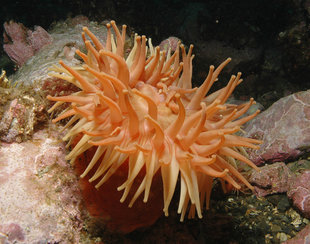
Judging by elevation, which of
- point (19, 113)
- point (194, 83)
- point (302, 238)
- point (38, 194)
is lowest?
point (302, 238)

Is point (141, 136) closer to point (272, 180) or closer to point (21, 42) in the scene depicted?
point (272, 180)

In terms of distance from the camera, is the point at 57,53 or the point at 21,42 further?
the point at 21,42

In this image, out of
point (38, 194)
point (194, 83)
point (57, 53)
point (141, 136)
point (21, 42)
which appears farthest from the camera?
point (194, 83)

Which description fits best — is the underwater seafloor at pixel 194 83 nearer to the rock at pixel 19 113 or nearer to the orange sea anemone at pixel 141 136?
the rock at pixel 19 113

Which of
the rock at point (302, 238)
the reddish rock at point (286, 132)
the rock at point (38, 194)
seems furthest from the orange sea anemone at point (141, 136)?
the reddish rock at point (286, 132)

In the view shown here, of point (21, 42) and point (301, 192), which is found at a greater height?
point (21, 42)

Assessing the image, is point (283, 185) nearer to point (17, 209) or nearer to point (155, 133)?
point (155, 133)

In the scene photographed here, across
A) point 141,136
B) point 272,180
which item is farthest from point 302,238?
point 141,136
